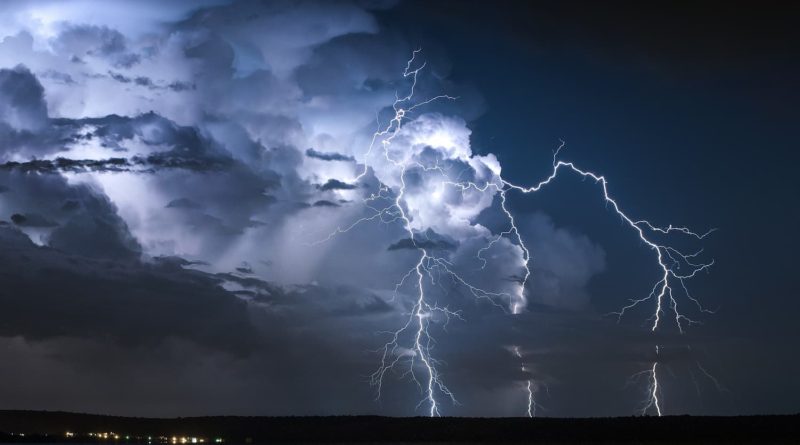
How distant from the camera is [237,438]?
101 metres

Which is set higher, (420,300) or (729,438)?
(420,300)

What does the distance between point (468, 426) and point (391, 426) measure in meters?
8.60

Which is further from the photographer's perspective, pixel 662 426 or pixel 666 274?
pixel 662 426

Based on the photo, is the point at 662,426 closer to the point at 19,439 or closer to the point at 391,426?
the point at 391,426

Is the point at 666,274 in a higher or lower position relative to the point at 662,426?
higher

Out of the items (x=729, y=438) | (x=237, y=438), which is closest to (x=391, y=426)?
(x=237, y=438)

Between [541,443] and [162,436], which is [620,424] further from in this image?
[162,436]

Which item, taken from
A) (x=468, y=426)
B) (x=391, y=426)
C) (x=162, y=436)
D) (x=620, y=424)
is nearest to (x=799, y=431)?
(x=620, y=424)

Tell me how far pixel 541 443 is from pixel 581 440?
7157mm

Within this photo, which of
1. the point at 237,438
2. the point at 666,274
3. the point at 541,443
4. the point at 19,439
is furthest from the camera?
the point at 237,438

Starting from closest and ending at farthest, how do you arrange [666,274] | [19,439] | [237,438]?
1. [666,274]
2. [19,439]
3. [237,438]

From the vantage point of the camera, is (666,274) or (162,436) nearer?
(666,274)

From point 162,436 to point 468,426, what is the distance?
109 ft

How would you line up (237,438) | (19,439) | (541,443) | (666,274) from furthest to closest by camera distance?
(237,438)
(19,439)
(541,443)
(666,274)
